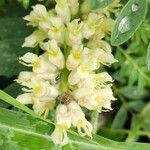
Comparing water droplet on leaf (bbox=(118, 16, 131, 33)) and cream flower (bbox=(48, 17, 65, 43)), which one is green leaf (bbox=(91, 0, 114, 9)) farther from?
cream flower (bbox=(48, 17, 65, 43))

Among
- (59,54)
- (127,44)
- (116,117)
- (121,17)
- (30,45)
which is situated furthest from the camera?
(116,117)

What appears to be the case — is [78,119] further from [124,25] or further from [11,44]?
[11,44]

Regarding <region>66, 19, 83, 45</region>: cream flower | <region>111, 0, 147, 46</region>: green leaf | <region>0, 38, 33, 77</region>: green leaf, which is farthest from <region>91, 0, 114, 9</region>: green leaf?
<region>0, 38, 33, 77</region>: green leaf

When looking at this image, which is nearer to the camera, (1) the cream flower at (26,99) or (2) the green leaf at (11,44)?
(1) the cream flower at (26,99)

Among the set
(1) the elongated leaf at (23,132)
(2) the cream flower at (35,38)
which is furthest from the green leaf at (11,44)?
(1) the elongated leaf at (23,132)

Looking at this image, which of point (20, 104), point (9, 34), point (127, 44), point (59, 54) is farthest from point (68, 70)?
point (127, 44)

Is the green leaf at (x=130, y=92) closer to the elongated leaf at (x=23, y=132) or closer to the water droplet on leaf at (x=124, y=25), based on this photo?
the elongated leaf at (x=23, y=132)

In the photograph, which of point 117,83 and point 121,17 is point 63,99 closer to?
point 121,17
